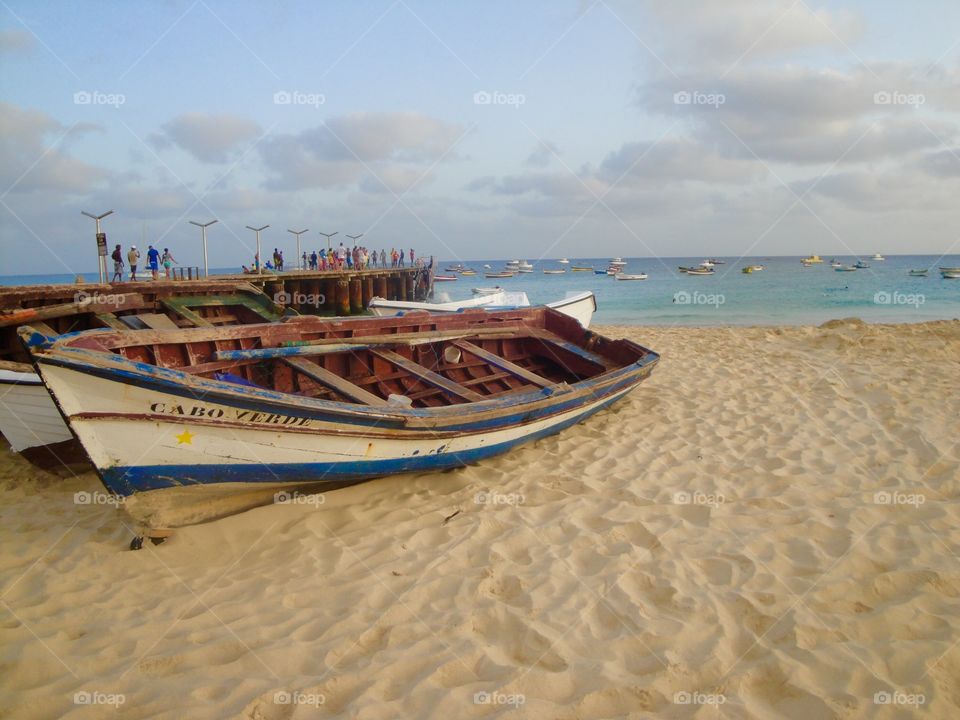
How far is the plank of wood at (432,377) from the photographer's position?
579cm

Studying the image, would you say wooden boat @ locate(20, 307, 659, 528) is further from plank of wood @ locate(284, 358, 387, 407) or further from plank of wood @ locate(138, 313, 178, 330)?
plank of wood @ locate(138, 313, 178, 330)

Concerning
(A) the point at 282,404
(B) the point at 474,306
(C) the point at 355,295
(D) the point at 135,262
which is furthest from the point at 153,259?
(A) the point at 282,404

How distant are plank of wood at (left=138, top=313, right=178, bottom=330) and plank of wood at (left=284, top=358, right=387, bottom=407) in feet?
10.8

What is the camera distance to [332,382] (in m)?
5.22

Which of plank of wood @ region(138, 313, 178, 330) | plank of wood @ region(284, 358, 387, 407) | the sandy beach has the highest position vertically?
plank of wood @ region(138, 313, 178, 330)

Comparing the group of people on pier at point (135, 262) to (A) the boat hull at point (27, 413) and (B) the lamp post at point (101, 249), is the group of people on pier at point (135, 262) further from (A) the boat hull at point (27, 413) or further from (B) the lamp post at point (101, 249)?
(A) the boat hull at point (27, 413)

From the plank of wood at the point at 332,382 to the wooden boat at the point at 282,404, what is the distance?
0.06 ft

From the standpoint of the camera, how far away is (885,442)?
570 centimetres

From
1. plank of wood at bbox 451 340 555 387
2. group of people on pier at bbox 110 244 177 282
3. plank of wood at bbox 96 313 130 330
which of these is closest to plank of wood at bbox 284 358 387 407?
plank of wood at bbox 451 340 555 387

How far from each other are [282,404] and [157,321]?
16.8 feet

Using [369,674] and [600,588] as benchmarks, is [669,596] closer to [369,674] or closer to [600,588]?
[600,588]

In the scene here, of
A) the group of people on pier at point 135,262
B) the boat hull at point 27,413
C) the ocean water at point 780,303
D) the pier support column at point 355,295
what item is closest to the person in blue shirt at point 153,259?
the group of people on pier at point 135,262

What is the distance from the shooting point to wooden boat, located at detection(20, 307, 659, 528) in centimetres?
359

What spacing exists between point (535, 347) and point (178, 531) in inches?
208
